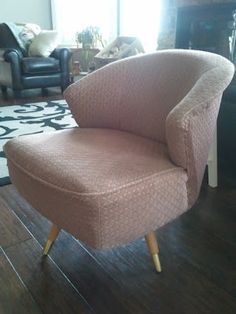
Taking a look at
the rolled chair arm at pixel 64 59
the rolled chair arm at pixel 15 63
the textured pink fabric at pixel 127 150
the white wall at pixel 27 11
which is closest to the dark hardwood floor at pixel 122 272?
the textured pink fabric at pixel 127 150

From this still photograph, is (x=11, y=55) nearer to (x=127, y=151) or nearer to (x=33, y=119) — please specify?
(x=33, y=119)

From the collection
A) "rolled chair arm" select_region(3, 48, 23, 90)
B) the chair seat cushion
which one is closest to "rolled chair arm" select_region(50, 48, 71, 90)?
"rolled chair arm" select_region(3, 48, 23, 90)

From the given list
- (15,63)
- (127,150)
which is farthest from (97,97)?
(15,63)

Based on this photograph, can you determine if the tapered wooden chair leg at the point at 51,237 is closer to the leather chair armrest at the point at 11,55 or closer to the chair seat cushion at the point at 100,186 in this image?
the chair seat cushion at the point at 100,186

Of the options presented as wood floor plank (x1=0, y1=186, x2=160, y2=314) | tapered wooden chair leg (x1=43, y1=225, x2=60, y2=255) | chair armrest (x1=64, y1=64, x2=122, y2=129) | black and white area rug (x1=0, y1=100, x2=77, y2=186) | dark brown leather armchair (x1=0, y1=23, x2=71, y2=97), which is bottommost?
black and white area rug (x1=0, y1=100, x2=77, y2=186)

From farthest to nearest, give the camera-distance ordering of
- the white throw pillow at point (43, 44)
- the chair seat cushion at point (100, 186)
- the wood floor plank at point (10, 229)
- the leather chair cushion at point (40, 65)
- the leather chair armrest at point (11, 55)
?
1. the white throw pillow at point (43, 44)
2. the leather chair cushion at point (40, 65)
3. the leather chair armrest at point (11, 55)
4. the wood floor plank at point (10, 229)
5. the chair seat cushion at point (100, 186)

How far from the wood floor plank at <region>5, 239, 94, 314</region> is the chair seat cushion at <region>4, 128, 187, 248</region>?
27cm

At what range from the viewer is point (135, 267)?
109 cm

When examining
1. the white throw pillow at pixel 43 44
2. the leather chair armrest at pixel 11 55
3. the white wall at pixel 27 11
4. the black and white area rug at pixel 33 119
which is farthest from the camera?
the white wall at pixel 27 11

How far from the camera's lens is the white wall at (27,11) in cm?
468

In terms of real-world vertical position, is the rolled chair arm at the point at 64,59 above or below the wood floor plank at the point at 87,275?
above

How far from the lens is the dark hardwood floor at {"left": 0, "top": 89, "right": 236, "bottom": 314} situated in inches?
36.8

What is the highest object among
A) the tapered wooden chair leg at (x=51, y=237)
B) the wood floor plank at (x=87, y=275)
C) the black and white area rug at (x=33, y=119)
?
the tapered wooden chair leg at (x=51, y=237)

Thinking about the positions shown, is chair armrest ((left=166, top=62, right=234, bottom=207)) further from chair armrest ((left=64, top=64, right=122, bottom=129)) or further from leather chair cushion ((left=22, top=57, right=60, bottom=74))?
leather chair cushion ((left=22, top=57, right=60, bottom=74))
